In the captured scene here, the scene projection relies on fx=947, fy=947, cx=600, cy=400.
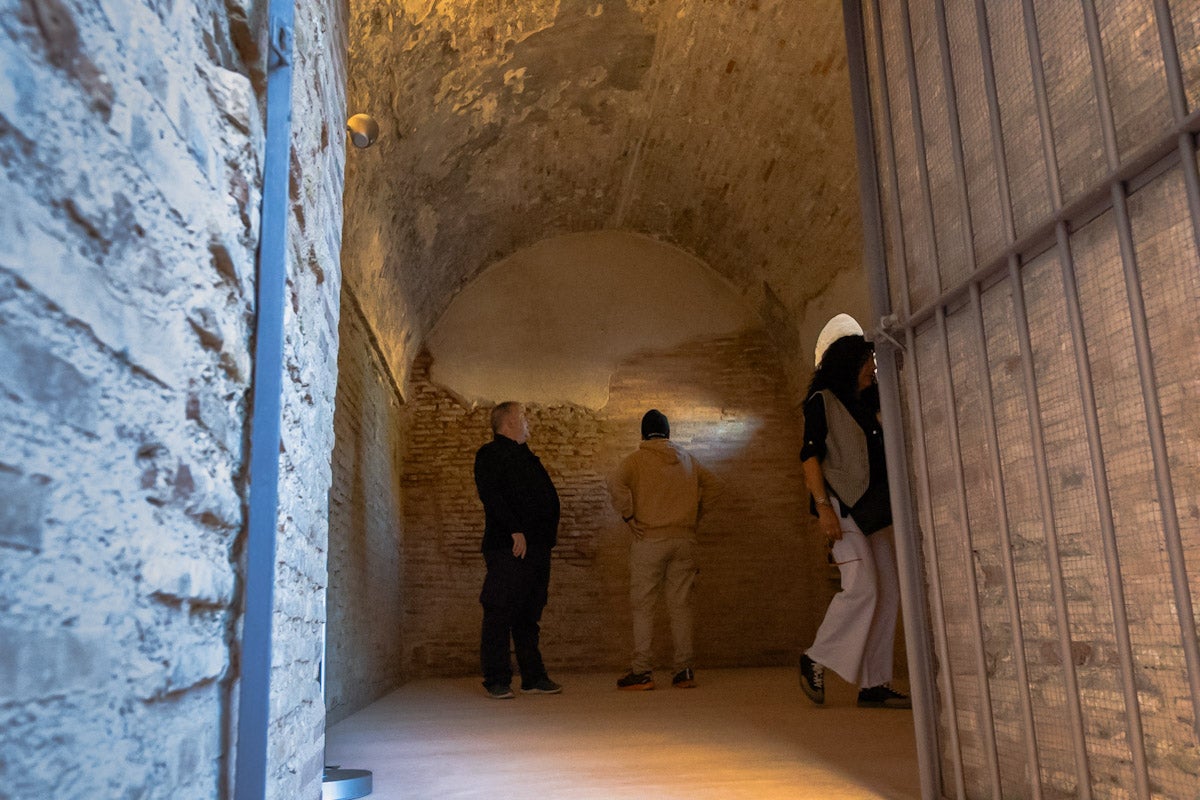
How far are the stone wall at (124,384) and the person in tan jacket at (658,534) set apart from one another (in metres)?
4.67

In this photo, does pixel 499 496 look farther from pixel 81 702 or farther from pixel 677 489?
pixel 81 702

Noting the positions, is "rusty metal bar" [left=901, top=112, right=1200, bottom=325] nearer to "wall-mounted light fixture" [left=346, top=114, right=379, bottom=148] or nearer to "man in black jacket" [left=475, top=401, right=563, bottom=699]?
"wall-mounted light fixture" [left=346, top=114, right=379, bottom=148]

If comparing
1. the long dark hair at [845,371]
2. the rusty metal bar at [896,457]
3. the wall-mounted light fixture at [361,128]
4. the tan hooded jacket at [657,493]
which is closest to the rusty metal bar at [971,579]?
the rusty metal bar at [896,457]

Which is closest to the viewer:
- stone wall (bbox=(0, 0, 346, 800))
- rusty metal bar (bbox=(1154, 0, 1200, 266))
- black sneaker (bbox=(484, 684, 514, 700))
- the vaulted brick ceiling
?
stone wall (bbox=(0, 0, 346, 800))

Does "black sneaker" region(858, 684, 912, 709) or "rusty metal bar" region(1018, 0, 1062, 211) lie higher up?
"rusty metal bar" region(1018, 0, 1062, 211)

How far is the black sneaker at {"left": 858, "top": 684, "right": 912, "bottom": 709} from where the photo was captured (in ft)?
14.2

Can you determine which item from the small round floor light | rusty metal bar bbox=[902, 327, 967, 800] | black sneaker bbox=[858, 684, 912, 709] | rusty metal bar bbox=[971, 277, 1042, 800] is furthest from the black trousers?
rusty metal bar bbox=[971, 277, 1042, 800]

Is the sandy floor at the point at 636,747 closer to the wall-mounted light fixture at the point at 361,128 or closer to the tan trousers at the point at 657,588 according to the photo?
the tan trousers at the point at 657,588

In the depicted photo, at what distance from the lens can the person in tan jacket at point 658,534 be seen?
597 cm

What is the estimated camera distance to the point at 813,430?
172 inches

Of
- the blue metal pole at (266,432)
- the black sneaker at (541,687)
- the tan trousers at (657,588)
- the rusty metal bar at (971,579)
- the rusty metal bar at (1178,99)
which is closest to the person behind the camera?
the blue metal pole at (266,432)

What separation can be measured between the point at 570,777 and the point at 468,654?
476cm

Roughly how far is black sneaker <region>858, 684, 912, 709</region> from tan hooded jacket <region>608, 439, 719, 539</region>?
1.83m

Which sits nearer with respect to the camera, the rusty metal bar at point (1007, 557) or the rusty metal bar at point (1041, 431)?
the rusty metal bar at point (1041, 431)
